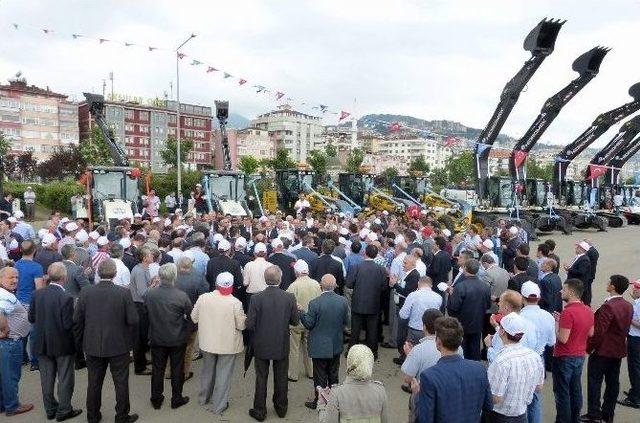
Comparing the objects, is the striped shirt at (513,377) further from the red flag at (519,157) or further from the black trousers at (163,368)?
the red flag at (519,157)

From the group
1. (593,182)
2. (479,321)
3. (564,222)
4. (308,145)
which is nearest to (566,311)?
(479,321)

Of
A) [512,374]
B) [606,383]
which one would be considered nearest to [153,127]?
[606,383]

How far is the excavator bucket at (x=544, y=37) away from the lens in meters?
16.5

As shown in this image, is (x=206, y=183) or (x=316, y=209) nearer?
(x=206, y=183)

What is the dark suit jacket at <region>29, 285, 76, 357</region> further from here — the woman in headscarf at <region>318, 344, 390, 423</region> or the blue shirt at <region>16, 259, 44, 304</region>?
the woman in headscarf at <region>318, 344, 390, 423</region>

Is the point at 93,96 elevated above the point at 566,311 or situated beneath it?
elevated above

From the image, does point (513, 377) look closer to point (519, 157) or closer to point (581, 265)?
point (581, 265)

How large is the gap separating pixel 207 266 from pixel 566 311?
15.1 feet

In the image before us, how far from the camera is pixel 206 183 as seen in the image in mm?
17406

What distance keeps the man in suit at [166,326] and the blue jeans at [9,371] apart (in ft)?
4.49

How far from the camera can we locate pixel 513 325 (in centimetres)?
346

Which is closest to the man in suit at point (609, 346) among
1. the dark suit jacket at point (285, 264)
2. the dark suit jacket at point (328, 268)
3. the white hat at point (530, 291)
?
the white hat at point (530, 291)

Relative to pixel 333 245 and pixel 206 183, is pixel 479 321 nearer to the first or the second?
pixel 333 245

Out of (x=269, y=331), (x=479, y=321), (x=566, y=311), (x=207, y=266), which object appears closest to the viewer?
(x=566, y=311)
